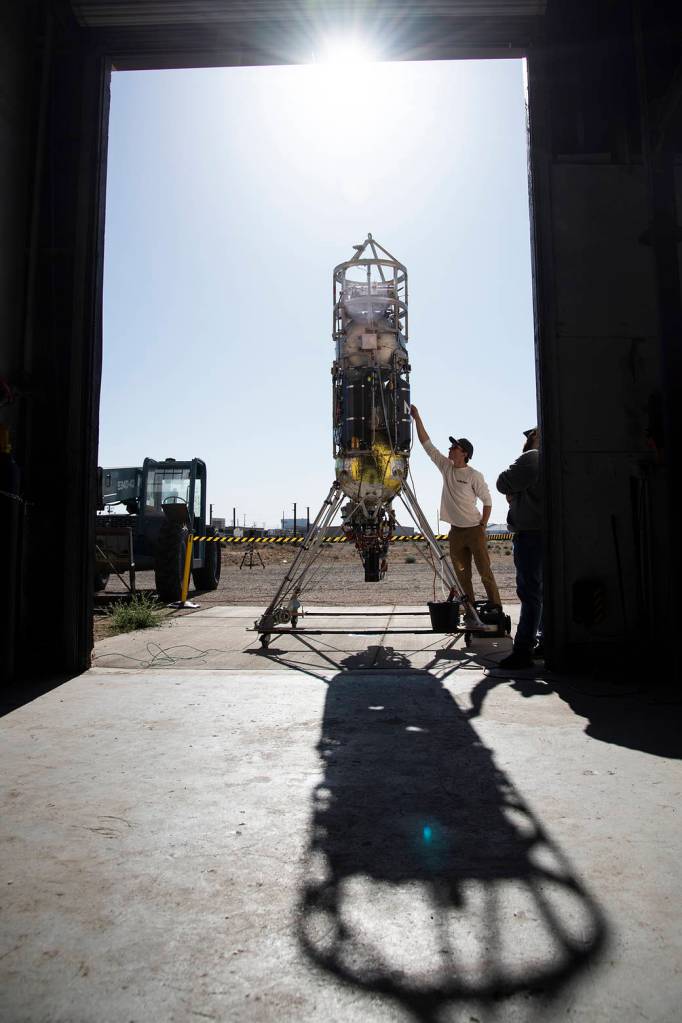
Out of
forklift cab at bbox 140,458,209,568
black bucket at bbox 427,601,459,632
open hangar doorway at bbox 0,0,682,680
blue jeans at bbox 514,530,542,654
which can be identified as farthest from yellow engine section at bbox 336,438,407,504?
forklift cab at bbox 140,458,209,568

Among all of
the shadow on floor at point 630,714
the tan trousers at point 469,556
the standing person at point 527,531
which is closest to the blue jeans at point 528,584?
the standing person at point 527,531

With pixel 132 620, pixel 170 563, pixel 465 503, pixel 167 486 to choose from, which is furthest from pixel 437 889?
pixel 167 486

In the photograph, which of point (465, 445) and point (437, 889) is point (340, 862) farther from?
point (465, 445)

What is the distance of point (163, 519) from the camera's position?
12094 millimetres

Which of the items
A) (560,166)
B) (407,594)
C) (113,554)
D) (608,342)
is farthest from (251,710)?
(407,594)

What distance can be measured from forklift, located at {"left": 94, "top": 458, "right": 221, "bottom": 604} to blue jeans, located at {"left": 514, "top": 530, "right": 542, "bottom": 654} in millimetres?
6271

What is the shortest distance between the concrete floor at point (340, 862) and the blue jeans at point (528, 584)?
117 centimetres

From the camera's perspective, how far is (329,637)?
6.42 m

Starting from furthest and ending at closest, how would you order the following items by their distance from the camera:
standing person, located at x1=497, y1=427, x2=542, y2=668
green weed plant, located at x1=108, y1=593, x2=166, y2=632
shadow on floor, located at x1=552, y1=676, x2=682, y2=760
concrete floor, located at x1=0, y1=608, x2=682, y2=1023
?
green weed plant, located at x1=108, y1=593, x2=166, y2=632
standing person, located at x1=497, y1=427, x2=542, y2=668
shadow on floor, located at x1=552, y1=676, x2=682, y2=760
concrete floor, located at x1=0, y1=608, x2=682, y2=1023

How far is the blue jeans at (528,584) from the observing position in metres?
4.88

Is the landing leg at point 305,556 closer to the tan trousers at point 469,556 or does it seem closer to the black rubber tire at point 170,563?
the tan trousers at point 469,556

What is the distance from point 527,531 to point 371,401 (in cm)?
194

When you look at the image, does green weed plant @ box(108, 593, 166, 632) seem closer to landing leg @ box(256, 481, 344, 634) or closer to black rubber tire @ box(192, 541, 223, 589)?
landing leg @ box(256, 481, 344, 634)

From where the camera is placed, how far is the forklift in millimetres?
10062
